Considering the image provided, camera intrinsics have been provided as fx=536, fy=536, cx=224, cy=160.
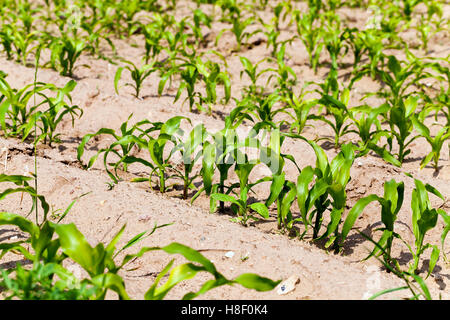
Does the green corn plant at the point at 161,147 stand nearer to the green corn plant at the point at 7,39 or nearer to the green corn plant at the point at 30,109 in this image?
the green corn plant at the point at 30,109

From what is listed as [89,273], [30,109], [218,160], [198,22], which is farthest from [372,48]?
[89,273]

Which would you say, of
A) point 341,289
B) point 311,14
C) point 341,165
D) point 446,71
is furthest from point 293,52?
point 341,289

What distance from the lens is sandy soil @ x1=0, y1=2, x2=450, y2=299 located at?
6.99 ft

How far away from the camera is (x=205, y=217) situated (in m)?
2.59

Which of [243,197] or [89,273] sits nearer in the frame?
[89,273]

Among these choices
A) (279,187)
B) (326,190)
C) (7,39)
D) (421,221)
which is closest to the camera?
(421,221)

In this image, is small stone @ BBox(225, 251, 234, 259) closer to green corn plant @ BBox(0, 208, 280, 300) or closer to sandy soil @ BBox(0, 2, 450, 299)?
sandy soil @ BBox(0, 2, 450, 299)

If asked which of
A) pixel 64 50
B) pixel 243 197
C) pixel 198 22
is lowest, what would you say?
pixel 243 197

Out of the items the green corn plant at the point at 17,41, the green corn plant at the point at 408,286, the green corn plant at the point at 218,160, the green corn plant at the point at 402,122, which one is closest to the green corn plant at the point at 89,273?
the green corn plant at the point at 408,286

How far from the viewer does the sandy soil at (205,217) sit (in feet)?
6.99

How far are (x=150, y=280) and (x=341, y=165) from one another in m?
1.07

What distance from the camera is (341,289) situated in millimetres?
2031

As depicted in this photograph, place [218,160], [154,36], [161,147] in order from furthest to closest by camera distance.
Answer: [154,36] → [161,147] → [218,160]

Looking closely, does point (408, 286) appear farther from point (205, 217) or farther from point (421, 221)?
point (205, 217)
